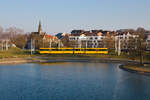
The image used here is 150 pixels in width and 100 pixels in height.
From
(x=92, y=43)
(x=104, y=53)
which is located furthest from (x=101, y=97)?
(x=92, y=43)

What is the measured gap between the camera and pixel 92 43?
120188mm

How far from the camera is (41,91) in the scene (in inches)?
685

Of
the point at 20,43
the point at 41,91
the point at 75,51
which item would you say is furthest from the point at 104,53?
the point at 20,43

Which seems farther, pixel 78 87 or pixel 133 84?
pixel 133 84

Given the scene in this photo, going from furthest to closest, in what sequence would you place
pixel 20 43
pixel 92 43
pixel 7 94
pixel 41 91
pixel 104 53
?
pixel 92 43
pixel 20 43
pixel 104 53
pixel 41 91
pixel 7 94

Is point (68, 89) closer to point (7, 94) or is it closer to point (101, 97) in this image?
point (101, 97)

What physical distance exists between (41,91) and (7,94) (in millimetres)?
3014

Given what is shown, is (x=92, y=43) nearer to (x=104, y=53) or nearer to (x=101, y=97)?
(x=104, y=53)

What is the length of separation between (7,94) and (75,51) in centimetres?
4788

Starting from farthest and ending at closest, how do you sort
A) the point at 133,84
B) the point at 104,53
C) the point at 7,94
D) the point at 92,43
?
the point at 92,43 → the point at 104,53 → the point at 133,84 → the point at 7,94

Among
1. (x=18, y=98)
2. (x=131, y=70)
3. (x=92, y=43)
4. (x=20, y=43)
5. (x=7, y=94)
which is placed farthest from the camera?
(x=92, y=43)

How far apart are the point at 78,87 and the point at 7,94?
692cm

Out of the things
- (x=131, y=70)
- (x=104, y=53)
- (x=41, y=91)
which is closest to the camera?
(x=41, y=91)

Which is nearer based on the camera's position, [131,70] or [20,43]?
[131,70]
